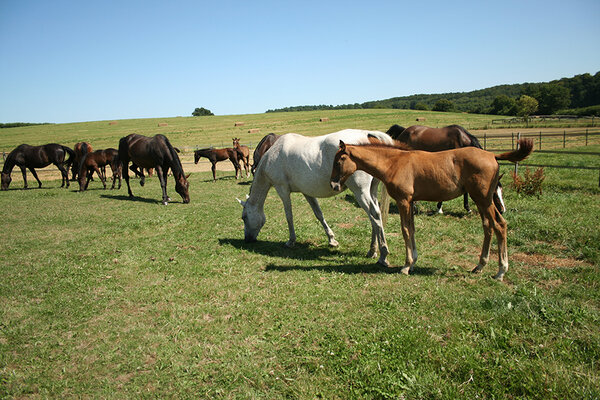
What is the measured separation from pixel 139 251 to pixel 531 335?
7122 mm

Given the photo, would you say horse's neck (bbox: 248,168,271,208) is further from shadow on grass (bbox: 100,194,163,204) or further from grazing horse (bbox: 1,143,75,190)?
grazing horse (bbox: 1,143,75,190)

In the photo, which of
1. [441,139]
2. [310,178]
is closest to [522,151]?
[310,178]

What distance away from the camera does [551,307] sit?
3939mm

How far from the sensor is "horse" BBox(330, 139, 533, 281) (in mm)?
4973

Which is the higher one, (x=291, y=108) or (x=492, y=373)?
(x=291, y=108)

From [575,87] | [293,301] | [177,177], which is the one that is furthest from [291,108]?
[293,301]

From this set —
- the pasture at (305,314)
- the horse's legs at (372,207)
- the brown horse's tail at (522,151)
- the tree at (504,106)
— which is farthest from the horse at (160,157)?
the tree at (504,106)

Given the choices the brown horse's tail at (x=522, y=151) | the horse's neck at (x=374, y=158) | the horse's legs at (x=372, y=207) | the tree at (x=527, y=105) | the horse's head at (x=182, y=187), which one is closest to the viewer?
the brown horse's tail at (x=522, y=151)

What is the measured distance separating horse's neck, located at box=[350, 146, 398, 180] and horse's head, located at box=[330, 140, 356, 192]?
0.35 feet

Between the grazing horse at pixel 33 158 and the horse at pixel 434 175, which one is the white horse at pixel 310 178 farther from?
the grazing horse at pixel 33 158

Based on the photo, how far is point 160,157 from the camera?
13.6 meters

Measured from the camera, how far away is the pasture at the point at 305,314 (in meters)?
3.21

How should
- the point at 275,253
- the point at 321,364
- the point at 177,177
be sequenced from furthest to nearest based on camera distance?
the point at 177,177
the point at 275,253
the point at 321,364

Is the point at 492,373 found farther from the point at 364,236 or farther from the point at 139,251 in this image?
the point at 139,251
